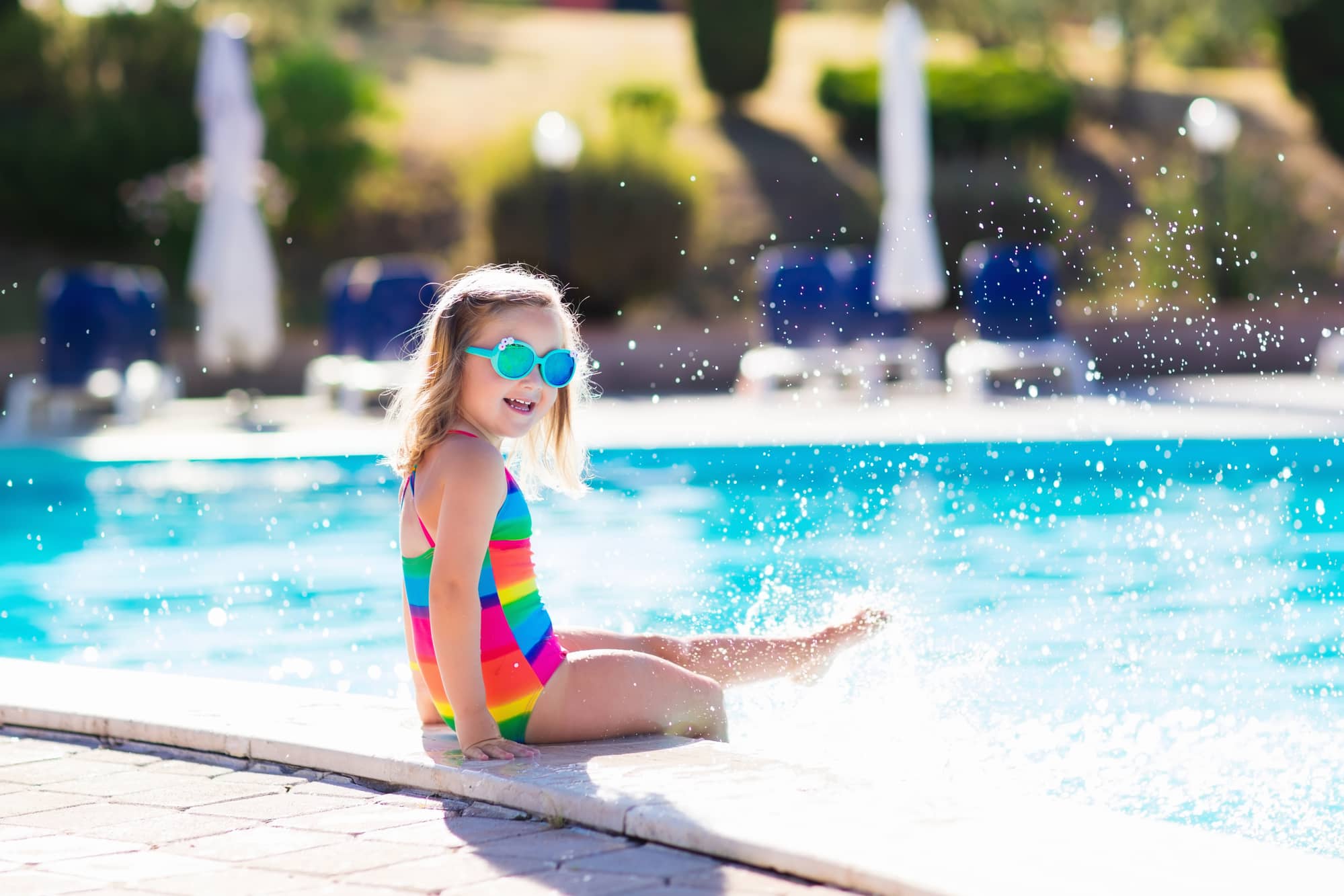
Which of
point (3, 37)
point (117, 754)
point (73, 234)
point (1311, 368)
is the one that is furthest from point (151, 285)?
point (117, 754)

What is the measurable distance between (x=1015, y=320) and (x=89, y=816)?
1070 centimetres

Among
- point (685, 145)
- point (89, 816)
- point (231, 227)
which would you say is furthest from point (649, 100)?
point (89, 816)

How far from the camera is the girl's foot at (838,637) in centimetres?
360

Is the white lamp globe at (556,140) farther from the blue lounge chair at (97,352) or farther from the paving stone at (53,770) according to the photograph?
the paving stone at (53,770)

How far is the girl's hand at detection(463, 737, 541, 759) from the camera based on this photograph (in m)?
3.05

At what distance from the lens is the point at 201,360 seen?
1410 centimetres

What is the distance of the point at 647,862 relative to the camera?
257cm

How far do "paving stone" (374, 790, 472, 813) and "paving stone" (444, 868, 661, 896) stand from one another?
0.42 meters

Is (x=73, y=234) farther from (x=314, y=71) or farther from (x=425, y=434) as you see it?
(x=425, y=434)

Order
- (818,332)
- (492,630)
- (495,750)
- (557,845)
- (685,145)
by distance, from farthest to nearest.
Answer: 1. (685,145)
2. (818,332)
3. (492,630)
4. (495,750)
5. (557,845)

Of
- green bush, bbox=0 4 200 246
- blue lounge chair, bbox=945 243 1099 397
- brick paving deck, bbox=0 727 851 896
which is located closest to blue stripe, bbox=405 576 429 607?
brick paving deck, bbox=0 727 851 896

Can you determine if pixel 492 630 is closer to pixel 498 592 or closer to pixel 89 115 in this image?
pixel 498 592

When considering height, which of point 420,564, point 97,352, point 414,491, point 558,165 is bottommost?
point 420,564

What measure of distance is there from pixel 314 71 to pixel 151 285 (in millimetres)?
6981
